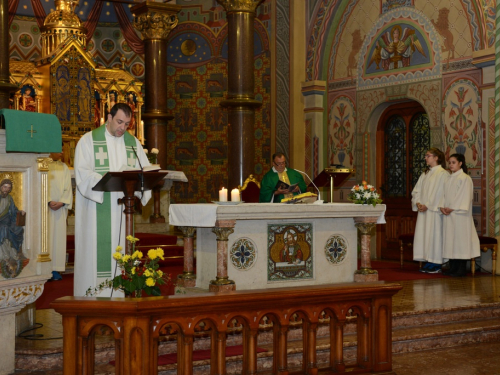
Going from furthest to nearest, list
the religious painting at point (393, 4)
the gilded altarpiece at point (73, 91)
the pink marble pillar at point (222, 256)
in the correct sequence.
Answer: the gilded altarpiece at point (73, 91) < the religious painting at point (393, 4) < the pink marble pillar at point (222, 256)

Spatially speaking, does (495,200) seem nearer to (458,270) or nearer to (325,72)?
(458,270)

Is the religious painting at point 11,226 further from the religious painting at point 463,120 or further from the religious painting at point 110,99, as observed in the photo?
the religious painting at point 110,99

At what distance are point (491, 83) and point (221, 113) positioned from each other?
5.94 metres

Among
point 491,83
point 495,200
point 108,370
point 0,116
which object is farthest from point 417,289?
point 0,116

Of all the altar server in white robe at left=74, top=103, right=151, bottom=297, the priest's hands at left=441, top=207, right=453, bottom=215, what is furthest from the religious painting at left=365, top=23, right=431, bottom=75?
the altar server in white robe at left=74, top=103, right=151, bottom=297

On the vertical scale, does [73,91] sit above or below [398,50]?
below

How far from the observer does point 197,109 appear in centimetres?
1459

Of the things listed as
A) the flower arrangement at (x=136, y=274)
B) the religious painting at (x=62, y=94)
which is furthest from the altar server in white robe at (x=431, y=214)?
the flower arrangement at (x=136, y=274)

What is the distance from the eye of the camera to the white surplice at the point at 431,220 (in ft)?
33.6

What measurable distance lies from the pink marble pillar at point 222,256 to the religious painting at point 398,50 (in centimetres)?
576

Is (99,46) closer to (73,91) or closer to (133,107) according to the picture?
(133,107)

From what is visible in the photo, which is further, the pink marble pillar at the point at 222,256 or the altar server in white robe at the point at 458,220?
the altar server in white robe at the point at 458,220

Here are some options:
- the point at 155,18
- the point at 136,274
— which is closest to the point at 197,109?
the point at 155,18

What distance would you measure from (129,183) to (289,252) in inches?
104
